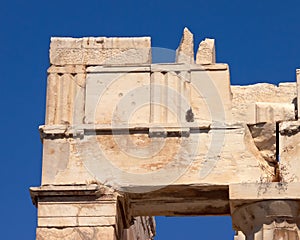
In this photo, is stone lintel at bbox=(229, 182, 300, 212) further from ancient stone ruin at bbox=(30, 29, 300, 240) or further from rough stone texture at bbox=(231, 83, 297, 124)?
rough stone texture at bbox=(231, 83, 297, 124)

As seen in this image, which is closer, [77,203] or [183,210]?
[77,203]

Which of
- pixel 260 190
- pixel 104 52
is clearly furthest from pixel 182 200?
pixel 104 52

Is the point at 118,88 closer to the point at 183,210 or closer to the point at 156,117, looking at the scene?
the point at 156,117

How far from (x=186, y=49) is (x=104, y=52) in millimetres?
1146

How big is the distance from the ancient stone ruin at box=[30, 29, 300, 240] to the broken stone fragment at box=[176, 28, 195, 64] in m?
0.01

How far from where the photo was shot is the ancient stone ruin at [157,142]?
16672mm

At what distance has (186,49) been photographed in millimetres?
17484

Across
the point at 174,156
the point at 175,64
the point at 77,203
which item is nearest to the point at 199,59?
the point at 175,64

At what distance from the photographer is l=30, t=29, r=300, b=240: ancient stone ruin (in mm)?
16672

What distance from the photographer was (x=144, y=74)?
1733 cm

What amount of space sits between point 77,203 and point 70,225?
12.8 inches

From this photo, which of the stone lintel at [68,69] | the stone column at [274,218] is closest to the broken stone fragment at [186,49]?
the stone lintel at [68,69]

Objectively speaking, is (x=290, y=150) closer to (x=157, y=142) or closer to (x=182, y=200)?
(x=182, y=200)

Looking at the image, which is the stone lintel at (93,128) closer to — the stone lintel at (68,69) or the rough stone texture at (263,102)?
the rough stone texture at (263,102)
